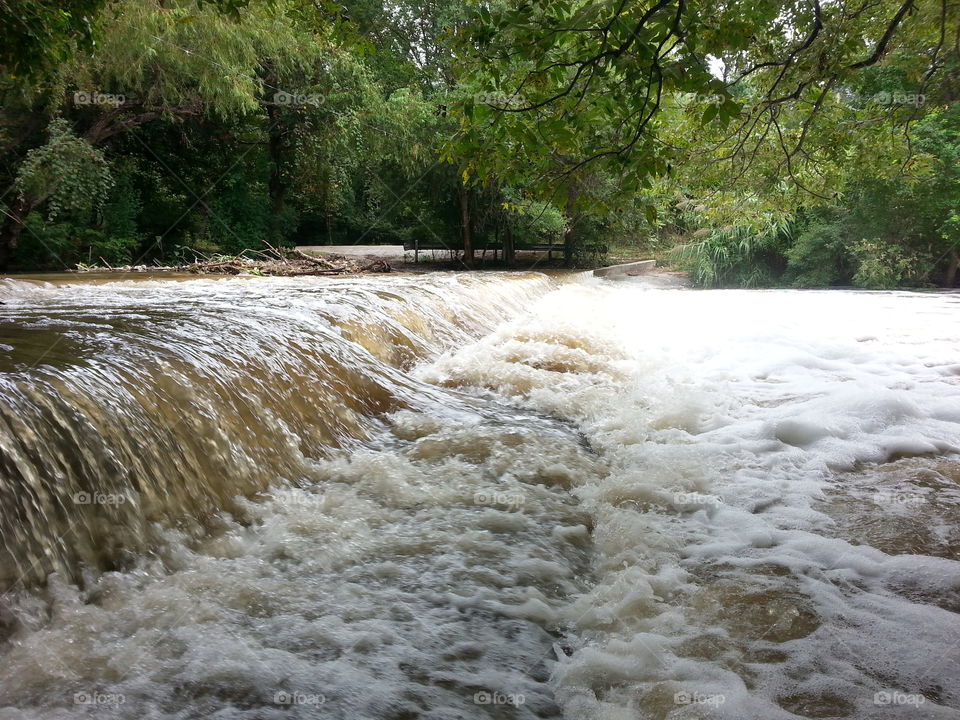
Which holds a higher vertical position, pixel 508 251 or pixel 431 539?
pixel 508 251

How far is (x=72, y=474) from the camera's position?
7.47 ft

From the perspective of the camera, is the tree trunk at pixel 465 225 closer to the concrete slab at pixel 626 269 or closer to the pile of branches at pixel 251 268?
the concrete slab at pixel 626 269

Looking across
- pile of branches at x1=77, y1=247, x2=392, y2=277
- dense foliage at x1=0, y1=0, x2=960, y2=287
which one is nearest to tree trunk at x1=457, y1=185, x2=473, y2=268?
dense foliage at x1=0, y1=0, x2=960, y2=287

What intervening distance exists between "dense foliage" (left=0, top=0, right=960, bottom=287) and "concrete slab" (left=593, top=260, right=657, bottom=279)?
2.78ft

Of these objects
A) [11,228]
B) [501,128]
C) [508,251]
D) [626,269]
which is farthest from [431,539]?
[626,269]

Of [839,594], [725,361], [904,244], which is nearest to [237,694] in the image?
[839,594]

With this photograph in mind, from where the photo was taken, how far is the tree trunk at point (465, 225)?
15.2m

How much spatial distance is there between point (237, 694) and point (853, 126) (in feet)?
16.6

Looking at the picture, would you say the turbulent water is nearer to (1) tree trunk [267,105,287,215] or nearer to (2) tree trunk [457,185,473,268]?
(2) tree trunk [457,185,473,268]

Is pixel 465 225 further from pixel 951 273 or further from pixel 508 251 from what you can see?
pixel 951 273

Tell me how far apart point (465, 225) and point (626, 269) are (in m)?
5.63

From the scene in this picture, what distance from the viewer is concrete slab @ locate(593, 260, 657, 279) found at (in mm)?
16984

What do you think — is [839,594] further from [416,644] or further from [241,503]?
[241,503]

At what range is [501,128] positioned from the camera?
2.43 m
